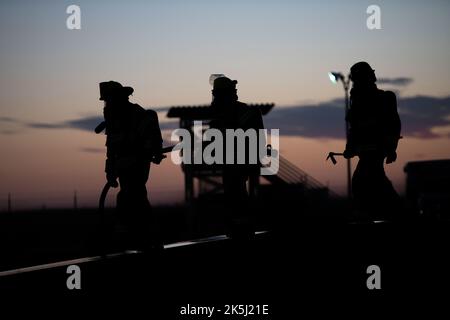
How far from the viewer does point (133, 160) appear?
7.48m

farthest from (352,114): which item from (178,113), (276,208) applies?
(276,208)

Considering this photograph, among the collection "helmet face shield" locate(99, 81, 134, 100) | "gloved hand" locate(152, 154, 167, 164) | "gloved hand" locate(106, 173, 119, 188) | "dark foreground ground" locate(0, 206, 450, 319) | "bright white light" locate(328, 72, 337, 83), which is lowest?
"dark foreground ground" locate(0, 206, 450, 319)

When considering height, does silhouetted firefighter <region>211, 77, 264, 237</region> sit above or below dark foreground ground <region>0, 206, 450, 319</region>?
above

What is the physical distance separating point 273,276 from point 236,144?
1.73 metres

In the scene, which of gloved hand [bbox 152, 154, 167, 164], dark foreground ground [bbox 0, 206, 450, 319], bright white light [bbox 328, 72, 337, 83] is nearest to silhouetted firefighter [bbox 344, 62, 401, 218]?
dark foreground ground [bbox 0, 206, 450, 319]

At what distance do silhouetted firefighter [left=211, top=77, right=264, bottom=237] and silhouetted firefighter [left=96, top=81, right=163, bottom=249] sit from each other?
3.06ft

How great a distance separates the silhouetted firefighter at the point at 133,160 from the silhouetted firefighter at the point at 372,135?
2541 mm

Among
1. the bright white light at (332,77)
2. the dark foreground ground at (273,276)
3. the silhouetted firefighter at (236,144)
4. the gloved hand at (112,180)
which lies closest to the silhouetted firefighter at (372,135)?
the dark foreground ground at (273,276)

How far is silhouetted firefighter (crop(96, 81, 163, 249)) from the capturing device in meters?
7.45

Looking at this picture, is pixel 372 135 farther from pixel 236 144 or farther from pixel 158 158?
pixel 158 158

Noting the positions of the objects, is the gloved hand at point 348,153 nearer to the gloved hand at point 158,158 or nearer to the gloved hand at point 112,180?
the gloved hand at point 158,158

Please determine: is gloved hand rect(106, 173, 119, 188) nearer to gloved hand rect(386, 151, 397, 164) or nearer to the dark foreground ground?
the dark foreground ground

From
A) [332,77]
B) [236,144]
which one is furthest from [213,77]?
[332,77]

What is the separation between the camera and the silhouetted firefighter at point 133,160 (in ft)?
24.4
